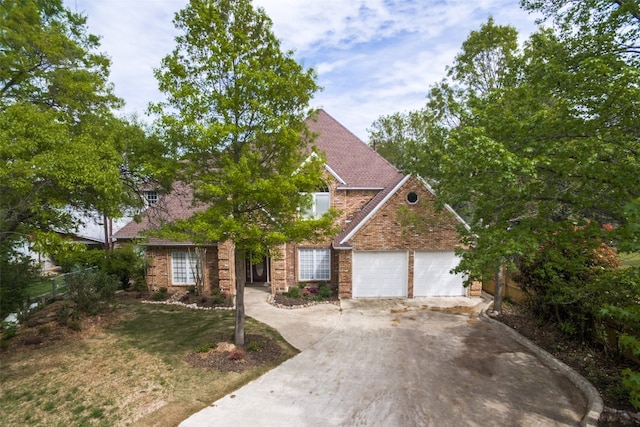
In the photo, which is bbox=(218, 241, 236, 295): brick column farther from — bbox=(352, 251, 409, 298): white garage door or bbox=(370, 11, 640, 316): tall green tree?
bbox=(370, 11, 640, 316): tall green tree

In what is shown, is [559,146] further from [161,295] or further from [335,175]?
[161,295]

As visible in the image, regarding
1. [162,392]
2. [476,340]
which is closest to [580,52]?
[476,340]

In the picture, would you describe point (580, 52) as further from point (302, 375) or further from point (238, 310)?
point (238, 310)

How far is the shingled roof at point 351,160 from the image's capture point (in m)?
17.8

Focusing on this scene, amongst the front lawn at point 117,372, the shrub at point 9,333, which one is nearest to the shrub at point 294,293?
the front lawn at point 117,372

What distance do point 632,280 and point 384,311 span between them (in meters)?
8.67

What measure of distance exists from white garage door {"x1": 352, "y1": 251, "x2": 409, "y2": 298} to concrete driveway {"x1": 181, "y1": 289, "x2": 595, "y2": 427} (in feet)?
11.2

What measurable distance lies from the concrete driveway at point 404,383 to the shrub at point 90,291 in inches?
290

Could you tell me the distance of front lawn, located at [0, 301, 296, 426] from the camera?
6.53 metres

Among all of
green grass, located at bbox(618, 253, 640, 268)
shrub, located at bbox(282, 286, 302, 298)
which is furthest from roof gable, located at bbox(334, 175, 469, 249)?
green grass, located at bbox(618, 253, 640, 268)

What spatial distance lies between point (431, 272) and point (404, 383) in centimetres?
862

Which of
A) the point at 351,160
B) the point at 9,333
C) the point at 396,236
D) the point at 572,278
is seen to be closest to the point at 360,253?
the point at 396,236

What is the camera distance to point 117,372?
823 centimetres

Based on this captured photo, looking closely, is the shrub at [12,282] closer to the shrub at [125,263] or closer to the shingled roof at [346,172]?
the shrub at [125,263]
